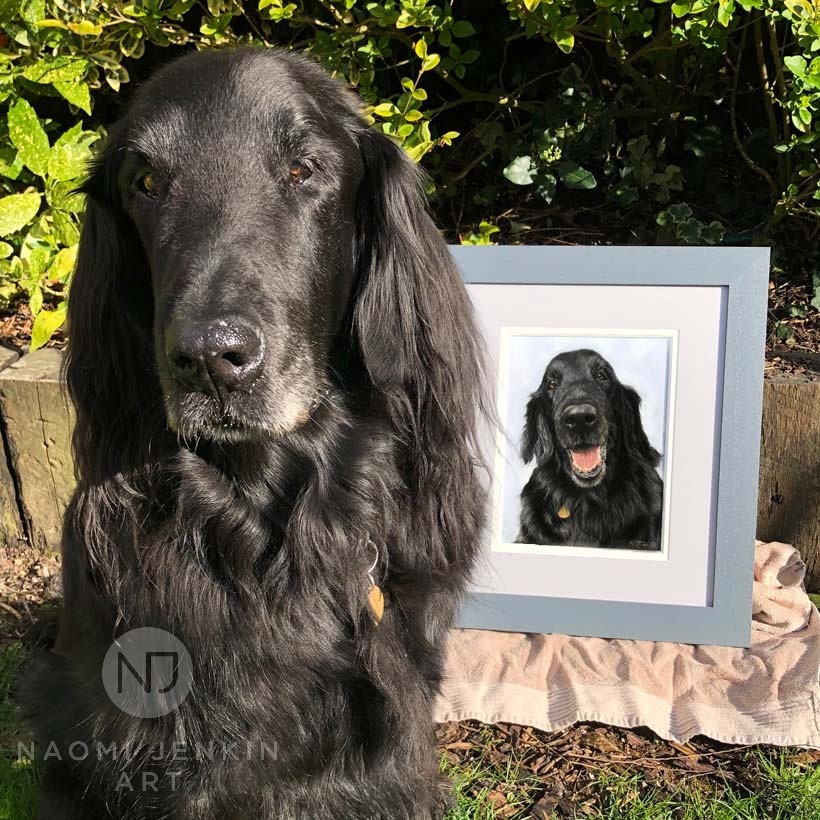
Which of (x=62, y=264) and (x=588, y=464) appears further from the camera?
(x=62, y=264)

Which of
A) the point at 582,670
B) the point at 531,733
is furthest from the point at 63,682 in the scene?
the point at 582,670

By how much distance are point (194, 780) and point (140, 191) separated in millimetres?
1220

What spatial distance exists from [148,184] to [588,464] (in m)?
1.65

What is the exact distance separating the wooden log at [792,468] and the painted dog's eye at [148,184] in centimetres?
227

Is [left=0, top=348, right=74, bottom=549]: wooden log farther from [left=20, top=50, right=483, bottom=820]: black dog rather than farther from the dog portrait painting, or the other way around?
the dog portrait painting

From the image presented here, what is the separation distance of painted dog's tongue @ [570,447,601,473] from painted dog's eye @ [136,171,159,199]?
62.5 inches

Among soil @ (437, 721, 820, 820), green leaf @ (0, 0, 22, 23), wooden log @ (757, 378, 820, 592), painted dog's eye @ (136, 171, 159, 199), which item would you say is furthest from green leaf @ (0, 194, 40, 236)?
wooden log @ (757, 378, 820, 592)

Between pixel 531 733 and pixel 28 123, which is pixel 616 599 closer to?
pixel 531 733

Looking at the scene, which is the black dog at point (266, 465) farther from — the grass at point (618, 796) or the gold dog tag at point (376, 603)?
the grass at point (618, 796)

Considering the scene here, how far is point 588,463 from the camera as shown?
2.70 metres

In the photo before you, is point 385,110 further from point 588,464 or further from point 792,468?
point 792,468

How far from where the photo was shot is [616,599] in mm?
2615

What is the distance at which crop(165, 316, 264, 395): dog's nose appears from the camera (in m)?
1.40

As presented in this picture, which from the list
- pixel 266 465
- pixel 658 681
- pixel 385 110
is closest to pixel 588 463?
pixel 658 681
